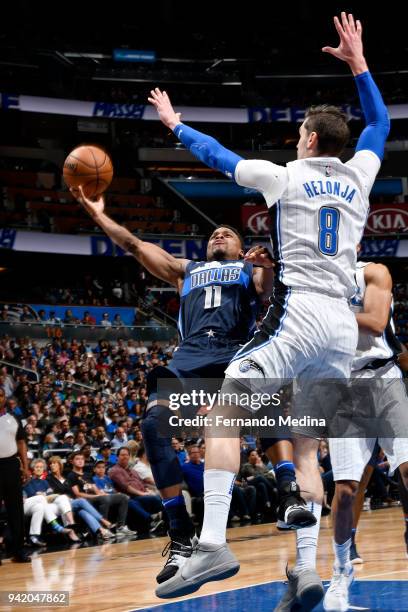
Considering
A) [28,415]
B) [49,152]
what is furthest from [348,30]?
[49,152]

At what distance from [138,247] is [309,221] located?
160 centimetres

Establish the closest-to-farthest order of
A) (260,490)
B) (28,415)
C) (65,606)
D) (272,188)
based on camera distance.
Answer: (272,188) → (65,606) → (260,490) → (28,415)

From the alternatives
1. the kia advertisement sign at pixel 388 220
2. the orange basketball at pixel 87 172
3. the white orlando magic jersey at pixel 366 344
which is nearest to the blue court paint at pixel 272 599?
the white orlando magic jersey at pixel 366 344

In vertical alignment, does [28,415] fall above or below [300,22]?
below

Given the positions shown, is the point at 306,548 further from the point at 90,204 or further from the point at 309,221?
the point at 90,204

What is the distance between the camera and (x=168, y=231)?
104ft

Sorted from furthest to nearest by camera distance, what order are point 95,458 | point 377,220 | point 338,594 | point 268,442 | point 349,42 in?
point 377,220, point 95,458, point 338,594, point 268,442, point 349,42

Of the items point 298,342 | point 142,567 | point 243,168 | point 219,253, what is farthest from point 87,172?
point 142,567

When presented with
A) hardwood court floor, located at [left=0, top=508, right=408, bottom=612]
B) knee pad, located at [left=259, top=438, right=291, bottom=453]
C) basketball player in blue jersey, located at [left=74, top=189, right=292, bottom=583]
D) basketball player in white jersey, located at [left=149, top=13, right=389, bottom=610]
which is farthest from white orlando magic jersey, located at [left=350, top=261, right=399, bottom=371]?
hardwood court floor, located at [left=0, top=508, right=408, bottom=612]

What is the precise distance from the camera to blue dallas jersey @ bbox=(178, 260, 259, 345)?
536 centimetres

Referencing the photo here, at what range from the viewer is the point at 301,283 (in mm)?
4094

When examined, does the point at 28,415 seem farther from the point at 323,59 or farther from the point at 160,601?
the point at 323,59

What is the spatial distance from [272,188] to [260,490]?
10.6 metres

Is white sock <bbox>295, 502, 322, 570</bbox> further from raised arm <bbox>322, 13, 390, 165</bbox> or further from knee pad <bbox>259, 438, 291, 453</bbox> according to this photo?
raised arm <bbox>322, 13, 390, 165</bbox>
